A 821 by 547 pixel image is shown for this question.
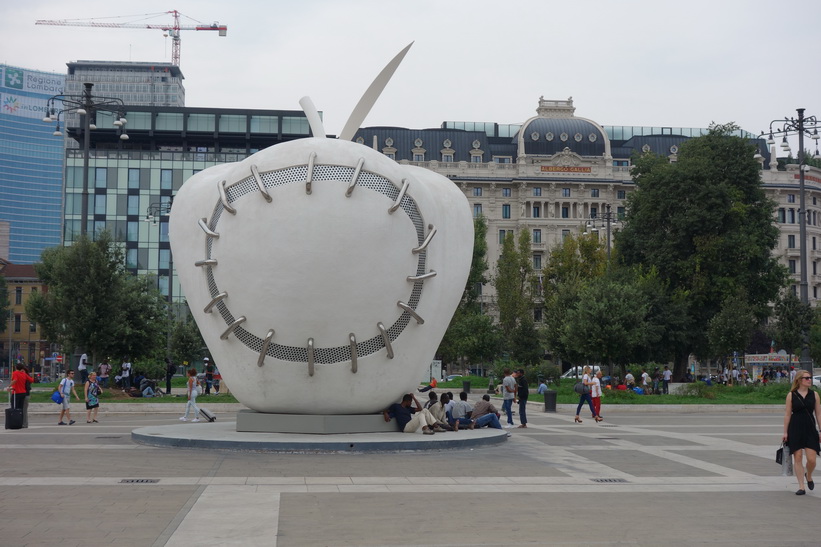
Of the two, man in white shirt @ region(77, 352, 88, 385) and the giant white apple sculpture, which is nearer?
the giant white apple sculpture

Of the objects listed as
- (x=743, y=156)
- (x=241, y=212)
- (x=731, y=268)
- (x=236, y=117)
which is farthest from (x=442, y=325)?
(x=236, y=117)

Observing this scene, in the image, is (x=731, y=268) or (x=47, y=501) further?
(x=731, y=268)

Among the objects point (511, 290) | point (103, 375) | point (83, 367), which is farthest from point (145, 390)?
point (511, 290)

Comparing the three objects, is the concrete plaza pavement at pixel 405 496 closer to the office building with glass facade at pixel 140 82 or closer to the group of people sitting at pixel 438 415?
the group of people sitting at pixel 438 415

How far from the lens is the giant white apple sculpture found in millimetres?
18047

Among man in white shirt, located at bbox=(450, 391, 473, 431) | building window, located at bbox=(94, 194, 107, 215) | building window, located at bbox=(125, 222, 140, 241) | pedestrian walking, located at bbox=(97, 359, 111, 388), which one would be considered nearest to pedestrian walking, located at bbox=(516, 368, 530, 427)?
man in white shirt, located at bbox=(450, 391, 473, 431)

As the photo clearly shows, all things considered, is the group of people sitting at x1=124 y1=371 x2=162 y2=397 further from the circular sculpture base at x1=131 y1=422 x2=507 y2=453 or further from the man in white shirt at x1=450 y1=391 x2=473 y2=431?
the man in white shirt at x1=450 y1=391 x2=473 y2=431

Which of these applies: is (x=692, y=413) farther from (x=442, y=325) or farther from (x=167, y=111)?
(x=167, y=111)

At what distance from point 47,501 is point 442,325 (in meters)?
10.4

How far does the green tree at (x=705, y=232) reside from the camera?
53.8 meters

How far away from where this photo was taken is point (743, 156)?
→ 187ft

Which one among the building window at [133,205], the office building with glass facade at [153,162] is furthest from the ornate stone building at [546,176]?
the building window at [133,205]

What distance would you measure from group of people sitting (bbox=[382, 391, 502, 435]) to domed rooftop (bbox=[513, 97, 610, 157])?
81826 millimetres

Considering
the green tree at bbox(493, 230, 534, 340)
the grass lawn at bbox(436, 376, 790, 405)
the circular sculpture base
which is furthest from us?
the green tree at bbox(493, 230, 534, 340)
